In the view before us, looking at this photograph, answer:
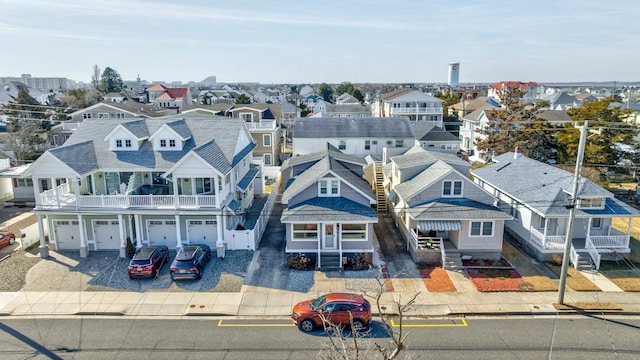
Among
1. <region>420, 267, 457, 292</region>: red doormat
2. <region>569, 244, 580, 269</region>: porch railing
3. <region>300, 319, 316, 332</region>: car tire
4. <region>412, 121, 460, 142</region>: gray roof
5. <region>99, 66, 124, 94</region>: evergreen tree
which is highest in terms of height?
<region>99, 66, 124, 94</region>: evergreen tree

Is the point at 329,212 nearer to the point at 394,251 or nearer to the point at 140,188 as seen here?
the point at 394,251

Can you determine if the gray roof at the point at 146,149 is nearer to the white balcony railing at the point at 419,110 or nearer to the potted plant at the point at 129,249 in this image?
the potted plant at the point at 129,249

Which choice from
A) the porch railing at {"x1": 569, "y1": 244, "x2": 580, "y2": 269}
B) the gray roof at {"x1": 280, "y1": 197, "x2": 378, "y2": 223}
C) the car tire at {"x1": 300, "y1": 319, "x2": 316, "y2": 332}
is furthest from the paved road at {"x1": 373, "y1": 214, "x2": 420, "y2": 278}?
the porch railing at {"x1": 569, "y1": 244, "x2": 580, "y2": 269}

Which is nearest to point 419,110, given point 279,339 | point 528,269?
point 528,269

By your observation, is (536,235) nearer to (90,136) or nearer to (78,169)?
(78,169)

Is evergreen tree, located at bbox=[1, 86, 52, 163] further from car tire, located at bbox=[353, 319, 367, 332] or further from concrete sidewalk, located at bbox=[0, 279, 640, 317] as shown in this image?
car tire, located at bbox=[353, 319, 367, 332]

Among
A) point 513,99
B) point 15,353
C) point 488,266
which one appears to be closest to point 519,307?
point 488,266
